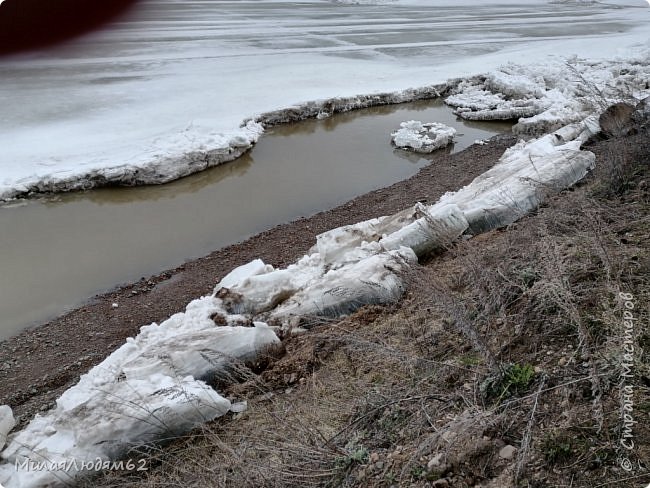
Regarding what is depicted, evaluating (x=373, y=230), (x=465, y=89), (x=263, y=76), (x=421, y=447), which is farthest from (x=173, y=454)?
(x=465, y=89)

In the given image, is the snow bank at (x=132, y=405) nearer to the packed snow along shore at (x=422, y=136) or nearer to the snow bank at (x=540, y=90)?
the packed snow along shore at (x=422, y=136)

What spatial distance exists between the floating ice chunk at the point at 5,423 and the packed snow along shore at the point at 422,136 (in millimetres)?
8593

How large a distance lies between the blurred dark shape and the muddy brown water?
25.6 ft

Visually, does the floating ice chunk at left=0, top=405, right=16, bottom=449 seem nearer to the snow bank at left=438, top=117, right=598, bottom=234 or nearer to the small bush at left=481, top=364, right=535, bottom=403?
the small bush at left=481, top=364, right=535, bottom=403

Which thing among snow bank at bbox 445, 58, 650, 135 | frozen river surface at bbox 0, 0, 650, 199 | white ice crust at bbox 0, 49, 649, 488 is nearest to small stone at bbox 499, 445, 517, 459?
white ice crust at bbox 0, 49, 649, 488

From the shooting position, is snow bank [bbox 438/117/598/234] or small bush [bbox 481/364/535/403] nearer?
small bush [bbox 481/364/535/403]

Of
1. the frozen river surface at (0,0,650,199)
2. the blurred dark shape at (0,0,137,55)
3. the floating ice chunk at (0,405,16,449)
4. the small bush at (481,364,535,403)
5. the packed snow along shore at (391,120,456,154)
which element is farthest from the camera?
the blurred dark shape at (0,0,137,55)

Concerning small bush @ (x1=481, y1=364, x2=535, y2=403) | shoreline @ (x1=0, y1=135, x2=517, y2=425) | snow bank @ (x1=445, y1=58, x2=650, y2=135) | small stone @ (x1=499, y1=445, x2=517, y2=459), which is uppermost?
snow bank @ (x1=445, y1=58, x2=650, y2=135)

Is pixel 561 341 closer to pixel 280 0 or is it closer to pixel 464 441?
pixel 464 441

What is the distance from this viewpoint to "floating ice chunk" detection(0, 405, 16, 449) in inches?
140

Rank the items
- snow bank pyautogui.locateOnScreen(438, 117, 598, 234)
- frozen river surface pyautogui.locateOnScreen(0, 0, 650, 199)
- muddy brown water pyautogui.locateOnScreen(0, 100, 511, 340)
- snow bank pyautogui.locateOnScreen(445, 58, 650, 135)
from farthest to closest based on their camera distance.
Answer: snow bank pyautogui.locateOnScreen(445, 58, 650, 135)
frozen river surface pyautogui.locateOnScreen(0, 0, 650, 199)
muddy brown water pyautogui.locateOnScreen(0, 100, 511, 340)
snow bank pyautogui.locateOnScreen(438, 117, 598, 234)

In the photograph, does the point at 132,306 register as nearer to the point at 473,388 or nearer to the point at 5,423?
the point at 5,423

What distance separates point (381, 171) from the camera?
9555mm

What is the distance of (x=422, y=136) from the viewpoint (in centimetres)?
1075
